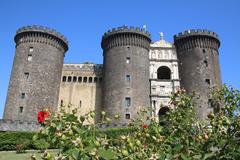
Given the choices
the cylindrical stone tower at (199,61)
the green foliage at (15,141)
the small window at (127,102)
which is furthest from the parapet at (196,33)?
the green foliage at (15,141)

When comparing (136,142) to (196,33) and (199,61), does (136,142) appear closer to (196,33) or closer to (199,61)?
(199,61)

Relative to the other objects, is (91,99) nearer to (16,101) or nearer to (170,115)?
(16,101)

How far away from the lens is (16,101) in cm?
3578

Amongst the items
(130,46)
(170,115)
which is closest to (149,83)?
(130,46)

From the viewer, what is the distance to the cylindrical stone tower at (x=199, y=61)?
3844cm

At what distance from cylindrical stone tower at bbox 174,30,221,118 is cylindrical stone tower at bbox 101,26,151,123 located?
190 inches

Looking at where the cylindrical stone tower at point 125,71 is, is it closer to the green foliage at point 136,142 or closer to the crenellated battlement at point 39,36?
the crenellated battlement at point 39,36

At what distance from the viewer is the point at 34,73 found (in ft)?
124

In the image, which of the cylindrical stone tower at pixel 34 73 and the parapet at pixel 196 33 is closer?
the cylindrical stone tower at pixel 34 73

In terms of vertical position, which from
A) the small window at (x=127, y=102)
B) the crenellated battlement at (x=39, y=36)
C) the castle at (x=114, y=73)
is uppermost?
the crenellated battlement at (x=39, y=36)

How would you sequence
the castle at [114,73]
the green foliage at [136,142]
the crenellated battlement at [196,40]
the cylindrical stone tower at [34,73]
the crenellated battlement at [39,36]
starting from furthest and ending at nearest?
the crenellated battlement at [196,40] → the crenellated battlement at [39,36] → the castle at [114,73] → the cylindrical stone tower at [34,73] → the green foliage at [136,142]

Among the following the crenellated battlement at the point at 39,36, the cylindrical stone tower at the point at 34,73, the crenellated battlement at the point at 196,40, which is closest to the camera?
the cylindrical stone tower at the point at 34,73

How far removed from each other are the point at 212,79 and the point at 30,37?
80.2ft

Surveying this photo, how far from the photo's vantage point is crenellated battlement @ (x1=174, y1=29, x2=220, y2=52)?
41.4 meters
